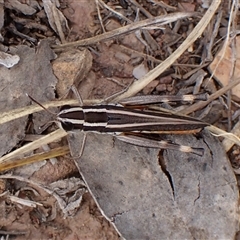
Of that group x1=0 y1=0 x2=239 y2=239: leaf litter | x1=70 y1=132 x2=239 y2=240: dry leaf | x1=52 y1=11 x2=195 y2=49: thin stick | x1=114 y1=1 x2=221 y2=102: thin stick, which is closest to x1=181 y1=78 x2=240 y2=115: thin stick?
x1=0 y1=0 x2=239 y2=239: leaf litter

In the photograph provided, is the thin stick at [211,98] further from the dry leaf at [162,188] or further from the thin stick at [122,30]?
the thin stick at [122,30]

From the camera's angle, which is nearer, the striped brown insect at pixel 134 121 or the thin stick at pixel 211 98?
the striped brown insect at pixel 134 121

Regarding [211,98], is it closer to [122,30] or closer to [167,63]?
[167,63]

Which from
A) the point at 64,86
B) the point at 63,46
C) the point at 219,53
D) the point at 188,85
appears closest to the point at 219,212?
the point at 188,85

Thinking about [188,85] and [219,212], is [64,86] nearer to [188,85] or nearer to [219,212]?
[188,85]

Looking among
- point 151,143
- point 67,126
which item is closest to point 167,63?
point 151,143

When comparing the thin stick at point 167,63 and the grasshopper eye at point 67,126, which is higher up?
the thin stick at point 167,63

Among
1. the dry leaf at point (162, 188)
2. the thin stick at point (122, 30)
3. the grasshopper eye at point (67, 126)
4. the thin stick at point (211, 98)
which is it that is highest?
the thin stick at point (122, 30)

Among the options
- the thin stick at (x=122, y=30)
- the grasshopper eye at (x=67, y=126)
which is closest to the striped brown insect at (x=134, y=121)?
the grasshopper eye at (x=67, y=126)

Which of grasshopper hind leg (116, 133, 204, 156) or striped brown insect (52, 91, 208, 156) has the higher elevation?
striped brown insect (52, 91, 208, 156)

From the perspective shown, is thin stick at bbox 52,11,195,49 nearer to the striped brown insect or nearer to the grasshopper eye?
the striped brown insect
